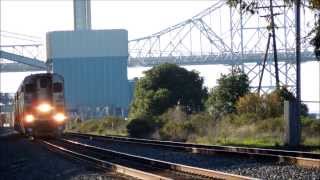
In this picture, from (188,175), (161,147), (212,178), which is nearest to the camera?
(212,178)


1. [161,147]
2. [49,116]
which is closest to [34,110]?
[49,116]

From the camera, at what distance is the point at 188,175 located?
1742cm

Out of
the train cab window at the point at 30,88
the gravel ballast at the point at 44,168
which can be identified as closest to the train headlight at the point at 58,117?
the train cab window at the point at 30,88

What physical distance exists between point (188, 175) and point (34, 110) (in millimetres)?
24560

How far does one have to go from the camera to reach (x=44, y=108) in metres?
41.1

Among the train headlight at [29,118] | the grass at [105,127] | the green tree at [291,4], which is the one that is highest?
the green tree at [291,4]

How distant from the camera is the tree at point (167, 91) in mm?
66500

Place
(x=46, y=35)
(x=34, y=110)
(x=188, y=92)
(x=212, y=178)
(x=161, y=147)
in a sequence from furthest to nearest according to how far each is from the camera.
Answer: (x=46, y=35)
(x=188, y=92)
(x=34, y=110)
(x=161, y=147)
(x=212, y=178)

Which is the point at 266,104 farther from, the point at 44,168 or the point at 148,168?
the point at 148,168

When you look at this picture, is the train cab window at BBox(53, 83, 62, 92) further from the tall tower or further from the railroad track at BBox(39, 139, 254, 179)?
the tall tower

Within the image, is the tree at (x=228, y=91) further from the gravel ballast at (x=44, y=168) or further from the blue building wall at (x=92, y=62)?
the blue building wall at (x=92, y=62)

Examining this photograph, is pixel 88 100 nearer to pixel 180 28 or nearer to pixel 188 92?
pixel 180 28

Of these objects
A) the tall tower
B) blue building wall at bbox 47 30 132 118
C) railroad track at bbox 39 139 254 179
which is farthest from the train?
the tall tower

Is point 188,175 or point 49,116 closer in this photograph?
point 188,175
